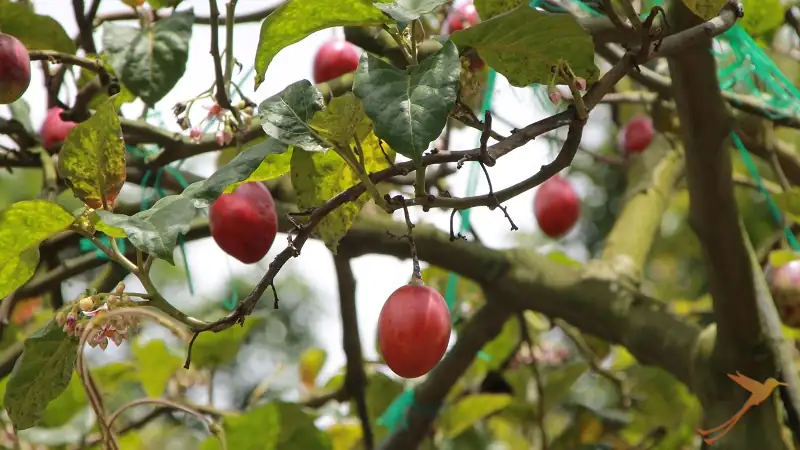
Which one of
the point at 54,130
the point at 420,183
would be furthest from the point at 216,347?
the point at 420,183

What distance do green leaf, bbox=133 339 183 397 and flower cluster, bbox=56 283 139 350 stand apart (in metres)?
0.86

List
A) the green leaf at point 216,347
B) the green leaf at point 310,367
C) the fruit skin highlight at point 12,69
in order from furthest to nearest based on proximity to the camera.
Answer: the green leaf at point 310,367 < the green leaf at point 216,347 < the fruit skin highlight at point 12,69

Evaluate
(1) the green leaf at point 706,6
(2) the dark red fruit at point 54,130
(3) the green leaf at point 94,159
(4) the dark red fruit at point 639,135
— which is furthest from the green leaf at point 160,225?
(4) the dark red fruit at point 639,135

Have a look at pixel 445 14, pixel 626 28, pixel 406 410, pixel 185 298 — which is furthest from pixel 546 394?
pixel 185 298

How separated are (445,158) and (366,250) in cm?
68

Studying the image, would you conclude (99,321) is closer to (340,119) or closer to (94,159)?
(94,159)

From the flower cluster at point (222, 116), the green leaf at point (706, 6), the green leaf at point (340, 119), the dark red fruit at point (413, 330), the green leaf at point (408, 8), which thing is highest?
the green leaf at point (408, 8)

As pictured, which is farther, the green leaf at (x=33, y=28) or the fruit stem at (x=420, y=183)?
the green leaf at (x=33, y=28)

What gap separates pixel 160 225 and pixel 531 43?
0.24m

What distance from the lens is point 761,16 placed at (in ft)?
3.52

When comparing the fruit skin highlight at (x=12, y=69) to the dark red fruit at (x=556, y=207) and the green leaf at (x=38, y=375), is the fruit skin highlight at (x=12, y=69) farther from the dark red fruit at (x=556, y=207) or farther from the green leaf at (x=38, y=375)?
the dark red fruit at (x=556, y=207)

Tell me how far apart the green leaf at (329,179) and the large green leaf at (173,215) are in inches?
3.6

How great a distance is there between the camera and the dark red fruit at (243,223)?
0.67 meters

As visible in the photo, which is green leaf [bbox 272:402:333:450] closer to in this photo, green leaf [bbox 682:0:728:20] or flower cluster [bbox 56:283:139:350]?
flower cluster [bbox 56:283:139:350]
